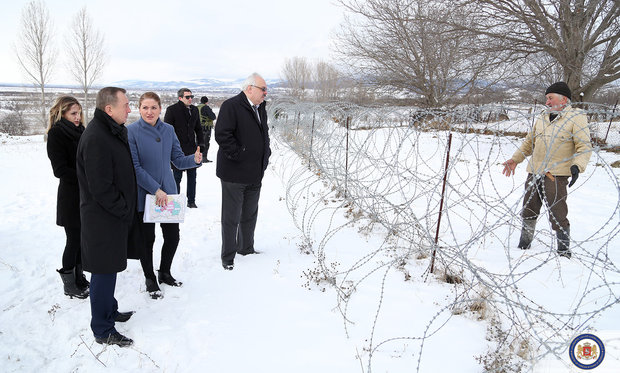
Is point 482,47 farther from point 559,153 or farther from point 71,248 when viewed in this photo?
point 71,248

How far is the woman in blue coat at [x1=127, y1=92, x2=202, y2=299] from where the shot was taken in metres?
2.70

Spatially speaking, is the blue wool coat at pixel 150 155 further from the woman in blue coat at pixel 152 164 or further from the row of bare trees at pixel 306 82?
the row of bare trees at pixel 306 82

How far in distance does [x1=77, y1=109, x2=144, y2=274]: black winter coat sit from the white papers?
327 mm

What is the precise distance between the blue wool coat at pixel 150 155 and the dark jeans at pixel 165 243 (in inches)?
8.8

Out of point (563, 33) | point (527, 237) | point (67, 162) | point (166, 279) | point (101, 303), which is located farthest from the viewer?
point (563, 33)

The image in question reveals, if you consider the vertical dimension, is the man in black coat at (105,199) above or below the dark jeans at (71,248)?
above

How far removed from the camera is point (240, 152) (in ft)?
10.7

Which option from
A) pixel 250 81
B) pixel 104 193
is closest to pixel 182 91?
pixel 250 81

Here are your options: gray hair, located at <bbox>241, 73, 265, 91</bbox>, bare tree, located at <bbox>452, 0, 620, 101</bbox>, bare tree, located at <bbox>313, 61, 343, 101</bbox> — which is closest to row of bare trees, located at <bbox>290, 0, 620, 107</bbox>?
bare tree, located at <bbox>452, 0, 620, 101</bbox>

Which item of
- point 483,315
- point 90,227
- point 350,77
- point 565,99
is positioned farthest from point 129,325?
point 350,77

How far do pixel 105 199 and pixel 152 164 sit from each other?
675 mm

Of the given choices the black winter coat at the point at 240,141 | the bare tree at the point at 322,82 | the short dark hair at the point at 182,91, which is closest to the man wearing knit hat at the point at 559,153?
the black winter coat at the point at 240,141

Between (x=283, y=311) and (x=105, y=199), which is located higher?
(x=105, y=199)

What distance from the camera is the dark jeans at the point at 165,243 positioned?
2.85 meters
